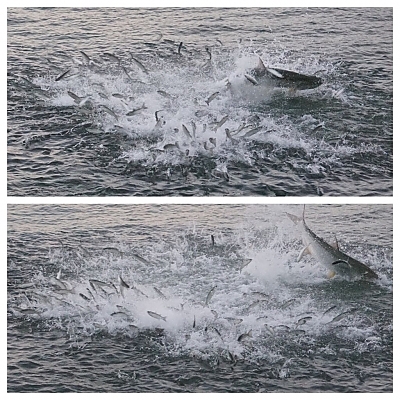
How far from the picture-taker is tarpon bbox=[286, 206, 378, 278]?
9352 mm

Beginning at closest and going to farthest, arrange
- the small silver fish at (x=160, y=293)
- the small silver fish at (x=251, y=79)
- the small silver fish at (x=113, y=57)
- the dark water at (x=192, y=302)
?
the dark water at (x=192, y=302) < the small silver fish at (x=160, y=293) < the small silver fish at (x=251, y=79) < the small silver fish at (x=113, y=57)

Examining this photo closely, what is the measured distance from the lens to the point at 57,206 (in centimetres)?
927

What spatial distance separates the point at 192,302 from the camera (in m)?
9.22

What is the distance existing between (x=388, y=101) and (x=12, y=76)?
171 inches

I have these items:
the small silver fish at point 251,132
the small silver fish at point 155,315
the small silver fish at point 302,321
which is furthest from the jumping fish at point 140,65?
the small silver fish at point 302,321

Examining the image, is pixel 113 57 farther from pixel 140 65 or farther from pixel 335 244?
pixel 335 244

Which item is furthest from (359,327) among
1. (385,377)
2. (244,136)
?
(244,136)

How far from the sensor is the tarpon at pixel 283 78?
9.71m

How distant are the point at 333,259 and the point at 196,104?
2321 millimetres

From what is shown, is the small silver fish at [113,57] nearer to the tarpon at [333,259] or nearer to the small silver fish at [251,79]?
the small silver fish at [251,79]

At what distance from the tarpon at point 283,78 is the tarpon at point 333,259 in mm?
1627

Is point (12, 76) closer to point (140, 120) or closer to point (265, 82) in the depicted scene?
point (140, 120)

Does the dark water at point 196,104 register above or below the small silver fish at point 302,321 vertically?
above

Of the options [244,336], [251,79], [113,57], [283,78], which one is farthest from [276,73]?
[244,336]
